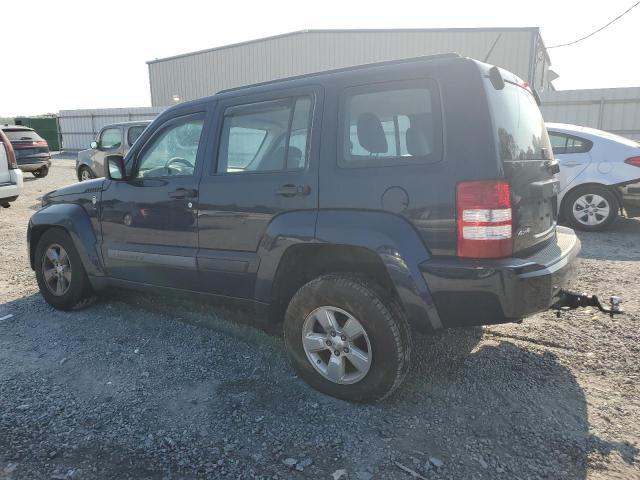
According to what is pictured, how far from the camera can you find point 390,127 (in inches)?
107

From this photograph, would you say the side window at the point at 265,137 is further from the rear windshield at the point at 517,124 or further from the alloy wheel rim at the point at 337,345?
the rear windshield at the point at 517,124

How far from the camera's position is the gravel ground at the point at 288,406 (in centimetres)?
233

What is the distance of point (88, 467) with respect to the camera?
7.62 feet

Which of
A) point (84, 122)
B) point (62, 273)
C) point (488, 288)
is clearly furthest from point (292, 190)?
point (84, 122)

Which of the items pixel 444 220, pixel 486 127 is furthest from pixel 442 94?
pixel 444 220

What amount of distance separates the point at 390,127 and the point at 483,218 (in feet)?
2.48

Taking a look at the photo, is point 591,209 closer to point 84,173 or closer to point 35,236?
point 35,236

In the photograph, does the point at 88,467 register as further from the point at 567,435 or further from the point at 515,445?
the point at 567,435

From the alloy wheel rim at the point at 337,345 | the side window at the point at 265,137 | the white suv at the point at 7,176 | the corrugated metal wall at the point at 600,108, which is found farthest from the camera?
the corrugated metal wall at the point at 600,108

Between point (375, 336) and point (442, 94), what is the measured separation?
1361 mm

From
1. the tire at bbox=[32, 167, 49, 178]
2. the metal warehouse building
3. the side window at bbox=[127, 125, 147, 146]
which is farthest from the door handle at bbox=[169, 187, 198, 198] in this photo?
the metal warehouse building

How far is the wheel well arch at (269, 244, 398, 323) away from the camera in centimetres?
279

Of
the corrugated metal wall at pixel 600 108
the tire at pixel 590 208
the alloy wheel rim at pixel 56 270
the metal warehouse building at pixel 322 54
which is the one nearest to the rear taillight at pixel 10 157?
the alloy wheel rim at pixel 56 270

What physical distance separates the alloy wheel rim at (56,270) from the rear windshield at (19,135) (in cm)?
1180
